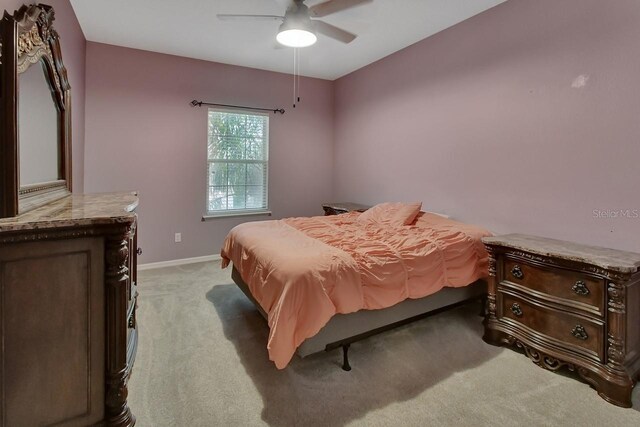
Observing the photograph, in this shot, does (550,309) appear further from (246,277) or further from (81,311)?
(81,311)

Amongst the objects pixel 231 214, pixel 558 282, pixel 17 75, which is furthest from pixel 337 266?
pixel 231 214

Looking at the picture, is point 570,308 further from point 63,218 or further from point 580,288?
point 63,218

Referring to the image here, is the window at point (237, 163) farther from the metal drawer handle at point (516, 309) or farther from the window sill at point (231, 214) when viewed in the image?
the metal drawer handle at point (516, 309)

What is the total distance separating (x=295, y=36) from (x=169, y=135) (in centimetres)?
242

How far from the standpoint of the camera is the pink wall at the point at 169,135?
384cm

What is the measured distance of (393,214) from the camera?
3463 mm

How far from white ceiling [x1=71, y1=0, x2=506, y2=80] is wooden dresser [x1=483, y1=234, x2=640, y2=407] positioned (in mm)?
2241

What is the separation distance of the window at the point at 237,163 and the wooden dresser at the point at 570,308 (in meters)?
3.36

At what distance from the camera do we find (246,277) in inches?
99.9

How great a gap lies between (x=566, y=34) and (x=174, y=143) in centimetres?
422

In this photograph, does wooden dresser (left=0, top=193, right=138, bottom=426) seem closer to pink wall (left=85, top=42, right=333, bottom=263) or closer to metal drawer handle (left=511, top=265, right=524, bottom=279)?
metal drawer handle (left=511, top=265, right=524, bottom=279)

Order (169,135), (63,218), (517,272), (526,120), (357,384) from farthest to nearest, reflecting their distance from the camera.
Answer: (169,135) < (526,120) < (517,272) < (357,384) < (63,218)

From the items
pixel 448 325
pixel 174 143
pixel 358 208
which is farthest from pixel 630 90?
pixel 174 143

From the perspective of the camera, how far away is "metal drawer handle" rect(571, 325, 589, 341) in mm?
1957
